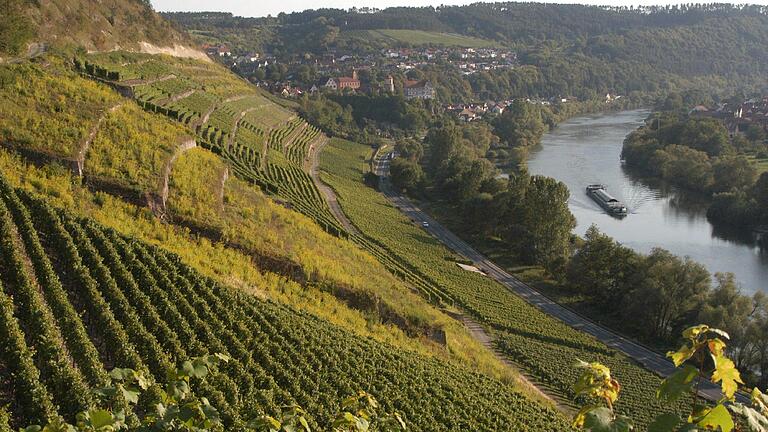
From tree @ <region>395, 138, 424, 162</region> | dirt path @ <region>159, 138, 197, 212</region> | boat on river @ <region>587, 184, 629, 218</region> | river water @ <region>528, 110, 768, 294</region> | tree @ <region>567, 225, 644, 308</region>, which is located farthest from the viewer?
tree @ <region>395, 138, 424, 162</region>

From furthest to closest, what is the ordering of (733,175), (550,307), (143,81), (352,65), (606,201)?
(352,65), (733,175), (606,201), (143,81), (550,307)

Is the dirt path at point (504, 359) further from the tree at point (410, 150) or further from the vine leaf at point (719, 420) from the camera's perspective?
the tree at point (410, 150)

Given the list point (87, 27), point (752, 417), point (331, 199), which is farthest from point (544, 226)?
point (752, 417)

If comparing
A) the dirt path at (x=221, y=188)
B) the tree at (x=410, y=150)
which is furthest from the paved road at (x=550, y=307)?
the dirt path at (x=221, y=188)

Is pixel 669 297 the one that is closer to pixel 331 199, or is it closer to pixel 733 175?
pixel 331 199

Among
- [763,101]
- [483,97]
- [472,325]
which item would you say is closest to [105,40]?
[472,325]

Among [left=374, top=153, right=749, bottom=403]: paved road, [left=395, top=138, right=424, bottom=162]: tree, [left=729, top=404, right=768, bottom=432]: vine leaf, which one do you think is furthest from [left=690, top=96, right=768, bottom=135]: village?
[left=729, top=404, right=768, bottom=432]: vine leaf

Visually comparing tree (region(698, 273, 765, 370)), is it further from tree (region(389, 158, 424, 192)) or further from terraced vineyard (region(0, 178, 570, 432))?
tree (region(389, 158, 424, 192))
